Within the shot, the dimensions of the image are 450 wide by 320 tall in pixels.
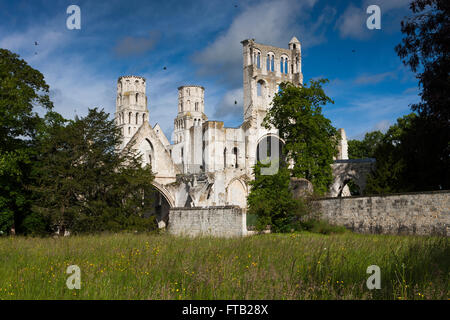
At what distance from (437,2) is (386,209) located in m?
9.10

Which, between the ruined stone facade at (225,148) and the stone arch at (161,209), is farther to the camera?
the stone arch at (161,209)

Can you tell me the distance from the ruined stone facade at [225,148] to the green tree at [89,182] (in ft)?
22.1

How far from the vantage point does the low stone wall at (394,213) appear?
18.0 meters

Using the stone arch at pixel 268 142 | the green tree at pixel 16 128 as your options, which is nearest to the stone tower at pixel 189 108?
the stone arch at pixel 268 142

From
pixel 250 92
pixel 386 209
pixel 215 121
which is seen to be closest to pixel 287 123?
pixel 386 209

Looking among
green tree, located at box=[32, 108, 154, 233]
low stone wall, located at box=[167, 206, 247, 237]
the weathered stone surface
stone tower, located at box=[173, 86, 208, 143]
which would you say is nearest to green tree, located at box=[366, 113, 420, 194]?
the weathered stone surface

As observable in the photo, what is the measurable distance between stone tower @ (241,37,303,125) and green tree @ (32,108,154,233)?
29351 mm

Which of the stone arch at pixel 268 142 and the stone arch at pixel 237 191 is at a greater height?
the stone arch at pixel 268 142

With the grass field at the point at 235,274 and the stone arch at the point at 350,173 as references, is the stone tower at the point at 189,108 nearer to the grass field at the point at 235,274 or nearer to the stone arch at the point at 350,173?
the stone arch at the point at 350,173

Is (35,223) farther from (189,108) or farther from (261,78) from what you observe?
(189,108)

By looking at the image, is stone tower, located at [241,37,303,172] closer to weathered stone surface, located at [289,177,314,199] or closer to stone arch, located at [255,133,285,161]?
stone arch, located at [255,133,285,161]

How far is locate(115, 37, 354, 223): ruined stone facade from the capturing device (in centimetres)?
3250
